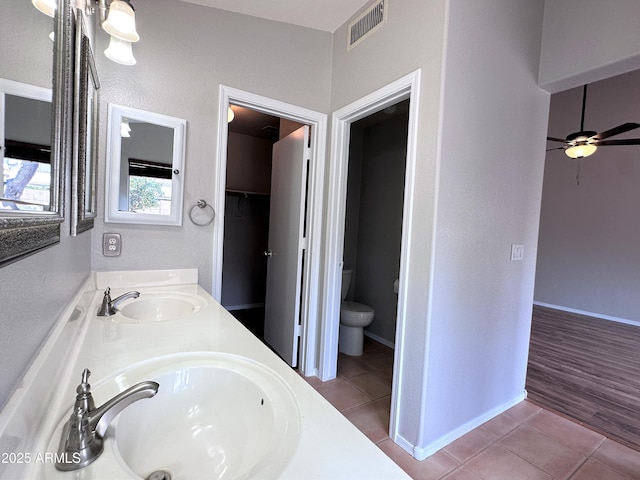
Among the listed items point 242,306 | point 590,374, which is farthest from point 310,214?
point 590,374

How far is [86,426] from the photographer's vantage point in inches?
19.1

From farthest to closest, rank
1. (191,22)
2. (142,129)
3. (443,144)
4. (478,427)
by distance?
1. (478,427)
2. (191,22)
3. (142,129)
4. (443,144)

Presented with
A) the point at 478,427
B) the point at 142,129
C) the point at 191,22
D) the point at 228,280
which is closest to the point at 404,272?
the point at 478,427

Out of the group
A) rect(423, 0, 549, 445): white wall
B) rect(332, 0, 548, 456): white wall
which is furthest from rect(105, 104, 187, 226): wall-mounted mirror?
rect(423, 0, 549, 445): white wall

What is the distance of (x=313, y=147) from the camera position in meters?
2.27

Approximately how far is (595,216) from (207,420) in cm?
577

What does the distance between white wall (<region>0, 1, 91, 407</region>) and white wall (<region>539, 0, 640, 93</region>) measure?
93.5 inches

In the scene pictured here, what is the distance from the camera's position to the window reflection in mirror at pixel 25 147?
0.44 meters

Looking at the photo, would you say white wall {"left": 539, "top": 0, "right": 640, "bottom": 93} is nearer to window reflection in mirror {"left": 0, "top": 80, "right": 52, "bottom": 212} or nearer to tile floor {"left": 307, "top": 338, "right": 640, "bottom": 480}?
tile floor {"left": 307, "top": 338, "right": 640, "bottom": 480}

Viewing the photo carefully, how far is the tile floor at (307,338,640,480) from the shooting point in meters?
1.50

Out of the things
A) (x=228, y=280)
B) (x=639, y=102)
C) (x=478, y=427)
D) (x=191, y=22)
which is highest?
(x=639, y=102)

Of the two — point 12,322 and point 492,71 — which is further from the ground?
point 492,71

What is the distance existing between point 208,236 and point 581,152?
13.8ft

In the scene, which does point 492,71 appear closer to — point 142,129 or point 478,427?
point 142,129
